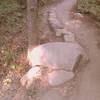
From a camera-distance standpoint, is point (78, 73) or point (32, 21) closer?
point (78, 73)

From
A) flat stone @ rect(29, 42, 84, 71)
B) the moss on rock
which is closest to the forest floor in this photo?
flat stone @ rect(29, 42, 84, 71)

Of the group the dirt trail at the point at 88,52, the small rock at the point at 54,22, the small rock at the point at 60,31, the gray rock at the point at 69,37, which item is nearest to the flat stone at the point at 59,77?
the dirt trail at the point at 88,52

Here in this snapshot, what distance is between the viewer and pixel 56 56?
19.4 ft

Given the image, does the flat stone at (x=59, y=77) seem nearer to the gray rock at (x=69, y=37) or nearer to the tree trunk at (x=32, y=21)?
the tree trunk at (x=32, y=21)

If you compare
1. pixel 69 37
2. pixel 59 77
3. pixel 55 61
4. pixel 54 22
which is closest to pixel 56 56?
pixel 55 61

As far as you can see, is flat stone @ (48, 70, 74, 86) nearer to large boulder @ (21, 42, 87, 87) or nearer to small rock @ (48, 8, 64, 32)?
large boulder @ (21, 42, 87, 87)

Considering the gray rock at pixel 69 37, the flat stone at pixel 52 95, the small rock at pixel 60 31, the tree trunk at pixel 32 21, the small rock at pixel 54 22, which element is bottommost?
the small rock at pixel 54 22

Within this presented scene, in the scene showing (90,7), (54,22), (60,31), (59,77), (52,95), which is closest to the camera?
(52,95)

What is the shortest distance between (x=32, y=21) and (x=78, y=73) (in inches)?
62.6

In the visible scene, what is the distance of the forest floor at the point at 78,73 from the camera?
529 cm

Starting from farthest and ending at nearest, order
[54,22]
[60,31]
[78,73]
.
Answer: [54,22] < [60,31] < [78,73]

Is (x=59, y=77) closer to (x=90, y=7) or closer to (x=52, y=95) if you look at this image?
(x=52, y=95)

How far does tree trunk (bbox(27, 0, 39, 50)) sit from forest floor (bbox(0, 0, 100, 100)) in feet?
1.45

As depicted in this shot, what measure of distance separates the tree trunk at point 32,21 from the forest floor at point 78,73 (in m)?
0.44
